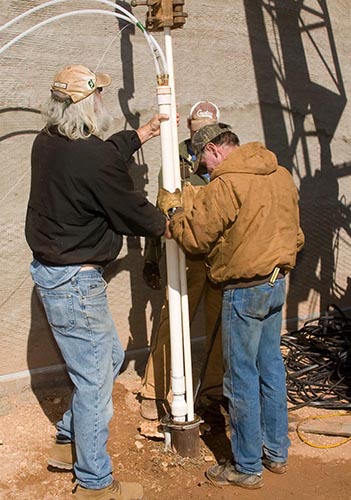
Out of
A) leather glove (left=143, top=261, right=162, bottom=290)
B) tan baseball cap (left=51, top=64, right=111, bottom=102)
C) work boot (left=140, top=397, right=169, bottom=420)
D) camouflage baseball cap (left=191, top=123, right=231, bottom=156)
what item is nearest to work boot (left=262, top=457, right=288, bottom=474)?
work boot (left=140, top=397, right=169, bottom=420)

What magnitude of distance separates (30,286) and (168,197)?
1572 mm

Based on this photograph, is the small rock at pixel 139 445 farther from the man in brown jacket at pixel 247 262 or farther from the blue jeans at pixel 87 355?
the blue jeans at pixel 87 355

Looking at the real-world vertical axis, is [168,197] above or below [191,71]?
below

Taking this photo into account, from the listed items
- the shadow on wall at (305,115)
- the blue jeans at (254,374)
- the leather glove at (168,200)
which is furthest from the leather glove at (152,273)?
the shadow on wall at (305,115)

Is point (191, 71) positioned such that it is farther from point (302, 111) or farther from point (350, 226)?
point (350, 226)

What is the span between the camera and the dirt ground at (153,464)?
13.0 ft

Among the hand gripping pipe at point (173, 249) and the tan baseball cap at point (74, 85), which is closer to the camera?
the tan baseball cap at point (74, 85)

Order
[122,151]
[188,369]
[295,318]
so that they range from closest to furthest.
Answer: [122,151], [188,369], [295,318]

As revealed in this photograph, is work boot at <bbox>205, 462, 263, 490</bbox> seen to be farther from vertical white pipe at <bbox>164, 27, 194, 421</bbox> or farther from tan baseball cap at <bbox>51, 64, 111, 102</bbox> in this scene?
tan baseball cap at <bbox>51, 64, 111, 102</bbox>

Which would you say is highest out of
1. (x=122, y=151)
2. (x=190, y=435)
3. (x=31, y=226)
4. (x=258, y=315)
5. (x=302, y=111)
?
(x=302, y=111)

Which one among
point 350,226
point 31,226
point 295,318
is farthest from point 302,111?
point 31,226

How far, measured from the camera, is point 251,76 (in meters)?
5.79

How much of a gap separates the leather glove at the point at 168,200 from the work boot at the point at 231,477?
1537mm

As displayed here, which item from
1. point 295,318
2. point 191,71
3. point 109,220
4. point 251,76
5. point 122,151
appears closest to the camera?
point 109,220
